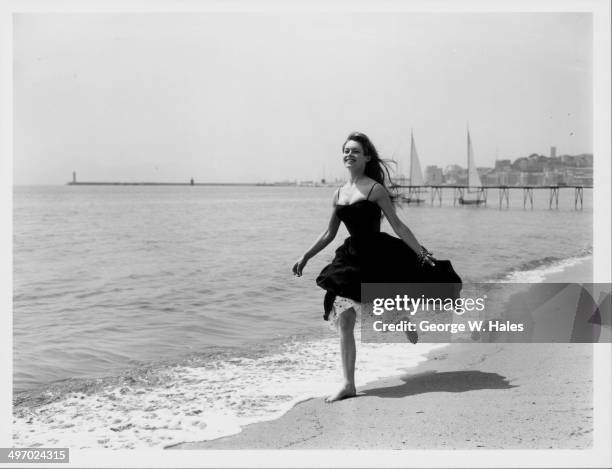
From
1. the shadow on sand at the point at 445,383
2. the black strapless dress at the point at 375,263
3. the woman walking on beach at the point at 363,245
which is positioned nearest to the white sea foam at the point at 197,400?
the shadow on sand at the point at 445,383

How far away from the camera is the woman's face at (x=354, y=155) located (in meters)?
3.89

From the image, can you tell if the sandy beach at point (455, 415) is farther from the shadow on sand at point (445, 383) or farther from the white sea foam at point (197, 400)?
the white sea foam at point (197, 400)

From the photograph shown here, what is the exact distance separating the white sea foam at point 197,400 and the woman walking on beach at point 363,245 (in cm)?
81

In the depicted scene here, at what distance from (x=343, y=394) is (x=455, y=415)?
0.72m

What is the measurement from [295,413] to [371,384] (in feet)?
2.44

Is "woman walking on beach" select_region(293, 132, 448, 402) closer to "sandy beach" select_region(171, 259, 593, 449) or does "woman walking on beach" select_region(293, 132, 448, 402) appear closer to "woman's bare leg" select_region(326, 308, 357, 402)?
"woman's bare leg" select_region(326, 308, 357, 402)

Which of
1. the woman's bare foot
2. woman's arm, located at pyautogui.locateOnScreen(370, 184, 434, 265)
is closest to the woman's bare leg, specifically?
the woman's bare foot

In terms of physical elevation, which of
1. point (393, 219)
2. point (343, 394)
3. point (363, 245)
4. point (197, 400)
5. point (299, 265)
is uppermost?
point (393, 219)

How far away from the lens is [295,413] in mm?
3938

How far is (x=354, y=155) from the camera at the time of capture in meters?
3.89

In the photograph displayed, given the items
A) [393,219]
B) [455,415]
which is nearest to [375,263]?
[393,219]

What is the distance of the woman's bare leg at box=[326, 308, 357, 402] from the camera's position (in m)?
3.95

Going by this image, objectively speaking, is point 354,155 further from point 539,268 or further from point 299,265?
point 539,268

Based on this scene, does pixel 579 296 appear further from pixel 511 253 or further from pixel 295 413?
pixel 511 253
